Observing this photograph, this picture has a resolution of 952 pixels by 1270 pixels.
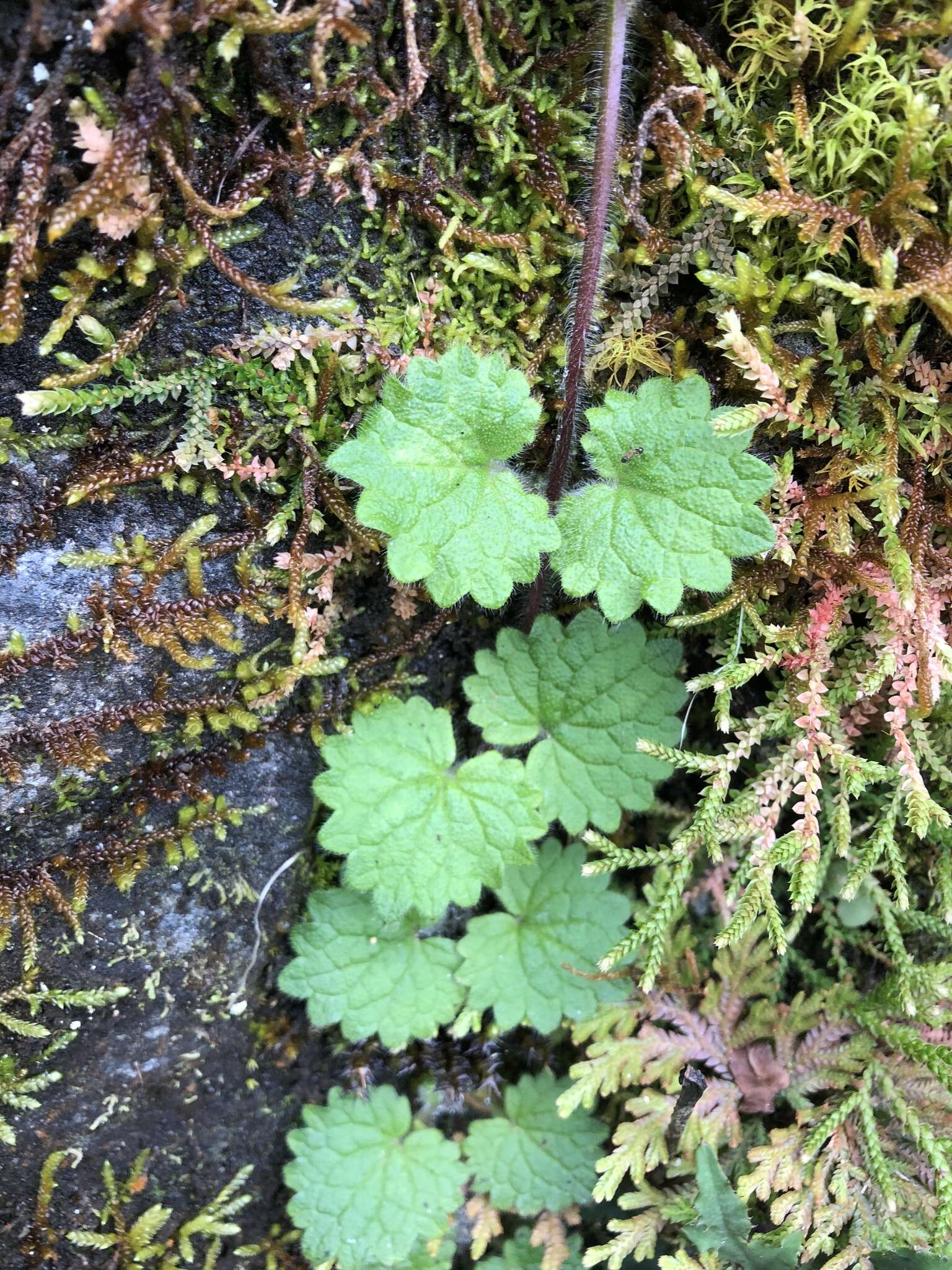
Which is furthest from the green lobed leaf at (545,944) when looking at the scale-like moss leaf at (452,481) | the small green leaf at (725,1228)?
the scale-like moss leaf at (452,481)

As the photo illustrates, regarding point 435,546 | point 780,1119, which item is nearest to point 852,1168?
point 780,1119

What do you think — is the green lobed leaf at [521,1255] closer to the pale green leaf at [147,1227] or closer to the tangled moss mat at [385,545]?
the tangled moss mat at [385,545]

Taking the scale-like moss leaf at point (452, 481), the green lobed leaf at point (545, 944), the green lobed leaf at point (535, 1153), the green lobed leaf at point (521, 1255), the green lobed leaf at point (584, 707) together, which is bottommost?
the green lobed leaf at point (521, 1255)

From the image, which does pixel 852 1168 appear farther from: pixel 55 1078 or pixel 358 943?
pixel 55 1078

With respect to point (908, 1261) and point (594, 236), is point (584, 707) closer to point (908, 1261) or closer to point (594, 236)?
point (594, 236)

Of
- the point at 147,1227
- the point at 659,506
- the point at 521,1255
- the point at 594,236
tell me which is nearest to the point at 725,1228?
the point at 521,1255

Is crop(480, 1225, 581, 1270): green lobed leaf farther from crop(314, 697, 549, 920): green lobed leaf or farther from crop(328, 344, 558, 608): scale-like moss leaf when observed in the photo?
crop(328, 344, 558, 608): scale-like moss leaf
